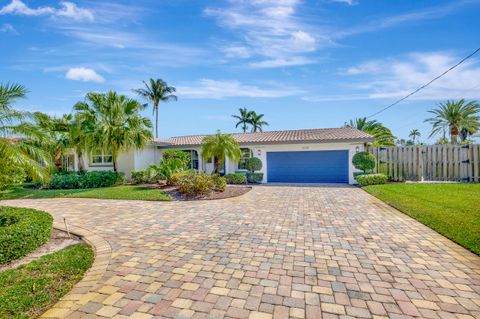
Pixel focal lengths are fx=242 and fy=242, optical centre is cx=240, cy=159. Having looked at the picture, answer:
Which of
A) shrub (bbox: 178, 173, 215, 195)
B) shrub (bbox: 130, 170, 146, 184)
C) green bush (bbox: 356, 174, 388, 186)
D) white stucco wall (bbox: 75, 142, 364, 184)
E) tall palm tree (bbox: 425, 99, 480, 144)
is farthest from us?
tall palm tree (bbox: 425, 99, 480, 144)

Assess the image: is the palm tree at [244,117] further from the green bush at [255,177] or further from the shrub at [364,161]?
the shrub at [364,161]

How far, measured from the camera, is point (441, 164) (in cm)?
1516

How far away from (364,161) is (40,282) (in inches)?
603

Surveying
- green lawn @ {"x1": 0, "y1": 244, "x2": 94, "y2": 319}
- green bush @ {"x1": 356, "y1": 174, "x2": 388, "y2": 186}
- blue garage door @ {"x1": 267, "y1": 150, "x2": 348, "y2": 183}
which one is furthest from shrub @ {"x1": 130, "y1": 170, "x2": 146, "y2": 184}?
green bush @ {"x1": 356, "y1": 174, "x2": 388, "y2": 186}

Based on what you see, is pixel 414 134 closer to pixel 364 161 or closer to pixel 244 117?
pixel 244 117

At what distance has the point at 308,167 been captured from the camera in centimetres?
1717

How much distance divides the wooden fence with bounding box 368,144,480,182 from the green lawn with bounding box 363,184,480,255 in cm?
557

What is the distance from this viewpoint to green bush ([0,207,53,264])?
4199 millimetres

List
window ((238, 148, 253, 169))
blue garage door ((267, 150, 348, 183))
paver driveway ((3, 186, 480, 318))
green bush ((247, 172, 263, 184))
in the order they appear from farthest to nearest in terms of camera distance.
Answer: window ((238, 148, 253, 169)) → green bush ((247, 172, 263, 184)) → blue garage door ((267, 150, 348, 183)) → paver driveway ((3, 186, 480, 318))

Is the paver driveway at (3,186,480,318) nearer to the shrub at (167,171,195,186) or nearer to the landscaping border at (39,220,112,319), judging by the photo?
the landscaping border at (39,220,112,319)

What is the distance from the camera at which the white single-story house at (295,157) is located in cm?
1584

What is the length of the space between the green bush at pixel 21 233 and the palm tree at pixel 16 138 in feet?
3.56

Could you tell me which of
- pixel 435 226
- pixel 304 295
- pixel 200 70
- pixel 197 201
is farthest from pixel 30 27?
pixel 435 226

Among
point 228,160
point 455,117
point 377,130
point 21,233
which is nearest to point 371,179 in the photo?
point 228,160
